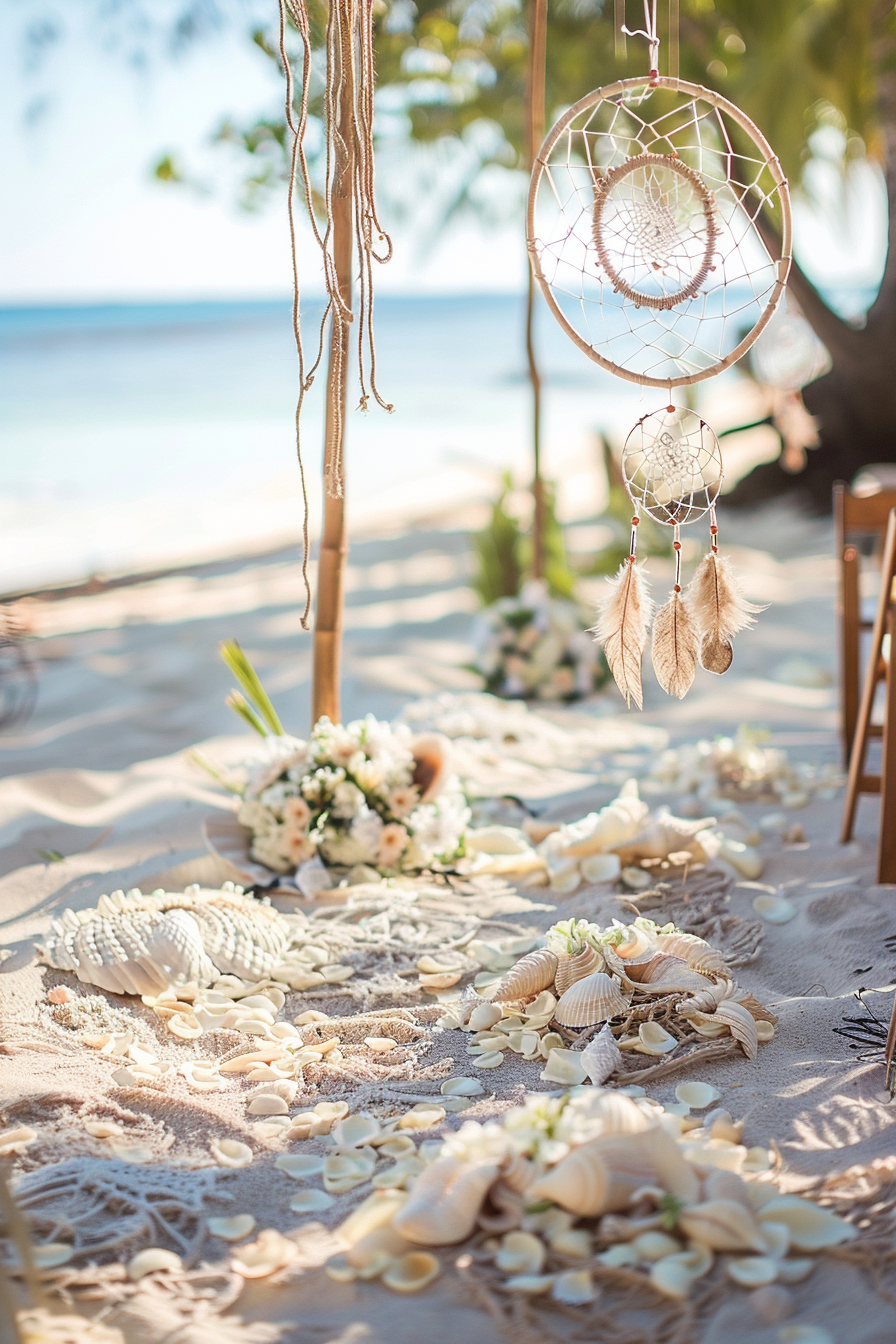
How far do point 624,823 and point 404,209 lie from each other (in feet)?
25.4

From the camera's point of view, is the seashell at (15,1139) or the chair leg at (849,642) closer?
the seashell at (15,1139)

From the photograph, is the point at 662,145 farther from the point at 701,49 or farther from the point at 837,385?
the point at 837,385

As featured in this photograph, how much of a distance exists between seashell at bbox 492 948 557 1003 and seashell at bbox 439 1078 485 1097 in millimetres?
221

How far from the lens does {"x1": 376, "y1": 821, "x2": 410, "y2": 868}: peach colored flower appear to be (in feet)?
9.70

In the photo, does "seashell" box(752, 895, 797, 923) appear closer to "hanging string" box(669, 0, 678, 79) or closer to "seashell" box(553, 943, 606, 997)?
"seashell" box(553, 943, 606, 997)

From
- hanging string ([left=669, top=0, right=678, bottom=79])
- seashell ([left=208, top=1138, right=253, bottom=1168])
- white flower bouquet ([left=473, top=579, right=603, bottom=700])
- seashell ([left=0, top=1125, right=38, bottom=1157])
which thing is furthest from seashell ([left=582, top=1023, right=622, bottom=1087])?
white flower bouquet ([left=473, top=579, right=603, bottom=700])

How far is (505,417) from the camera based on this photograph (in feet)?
63.2

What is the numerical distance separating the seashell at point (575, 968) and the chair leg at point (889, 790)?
92cm

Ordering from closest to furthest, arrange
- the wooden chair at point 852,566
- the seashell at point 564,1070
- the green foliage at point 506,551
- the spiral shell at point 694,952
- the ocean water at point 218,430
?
the seashell at point 564,1070
the spiral shell at point 694,952
the wooden chair at point 852,566
the green foliage at point 506,551
the ocean water at point 218,430

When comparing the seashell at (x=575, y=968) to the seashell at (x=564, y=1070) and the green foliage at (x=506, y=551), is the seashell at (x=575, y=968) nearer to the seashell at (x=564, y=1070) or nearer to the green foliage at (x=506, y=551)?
the seashell at (x=564, y=1070)

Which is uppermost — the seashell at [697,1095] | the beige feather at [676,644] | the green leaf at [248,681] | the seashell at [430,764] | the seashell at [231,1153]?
the beige feather at [676,644]

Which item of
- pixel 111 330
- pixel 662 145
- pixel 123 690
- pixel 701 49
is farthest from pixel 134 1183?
pixel 111 330

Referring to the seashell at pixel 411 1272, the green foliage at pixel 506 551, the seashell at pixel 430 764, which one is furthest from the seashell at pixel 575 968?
the green foliage at pixel 506 551

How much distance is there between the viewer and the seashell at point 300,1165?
5.65 feet
